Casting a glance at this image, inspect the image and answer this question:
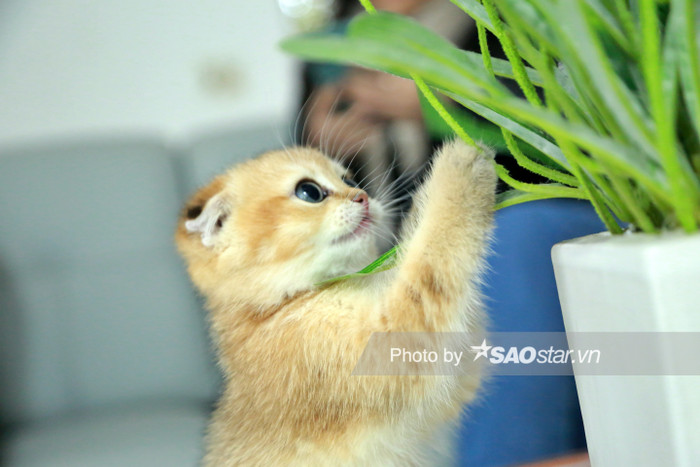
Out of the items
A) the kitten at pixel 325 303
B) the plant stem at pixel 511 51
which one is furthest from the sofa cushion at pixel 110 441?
the plant stem at pixel 511 51

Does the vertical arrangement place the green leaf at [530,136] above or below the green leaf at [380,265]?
above

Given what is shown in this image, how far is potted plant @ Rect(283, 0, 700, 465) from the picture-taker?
24cm

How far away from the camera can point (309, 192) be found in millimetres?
617

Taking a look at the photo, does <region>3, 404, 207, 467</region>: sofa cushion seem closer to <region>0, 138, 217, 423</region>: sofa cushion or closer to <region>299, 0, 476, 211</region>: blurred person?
<region>0, 138, 217, 423</region>: sofa cushion

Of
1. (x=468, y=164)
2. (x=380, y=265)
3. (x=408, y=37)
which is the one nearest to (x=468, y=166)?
(x=468, y=164)

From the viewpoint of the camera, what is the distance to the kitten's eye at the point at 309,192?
0.61 metres

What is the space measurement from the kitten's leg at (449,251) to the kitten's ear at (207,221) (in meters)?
0.24

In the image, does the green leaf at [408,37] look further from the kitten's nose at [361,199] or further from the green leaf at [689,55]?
the kitten's nose at [361,199]

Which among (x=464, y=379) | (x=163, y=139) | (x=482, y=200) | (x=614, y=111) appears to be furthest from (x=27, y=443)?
(x=614, y=111)

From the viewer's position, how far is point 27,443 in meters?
1.23

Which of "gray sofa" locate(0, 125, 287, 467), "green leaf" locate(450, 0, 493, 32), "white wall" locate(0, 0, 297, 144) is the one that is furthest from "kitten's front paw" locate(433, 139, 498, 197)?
"white wall" locate(0, 0, 297, 144)

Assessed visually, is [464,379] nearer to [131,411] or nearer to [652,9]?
[652,9]

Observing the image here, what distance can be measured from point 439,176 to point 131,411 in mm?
1239

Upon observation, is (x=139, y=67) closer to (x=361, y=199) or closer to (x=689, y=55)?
(x=361, y=199)
